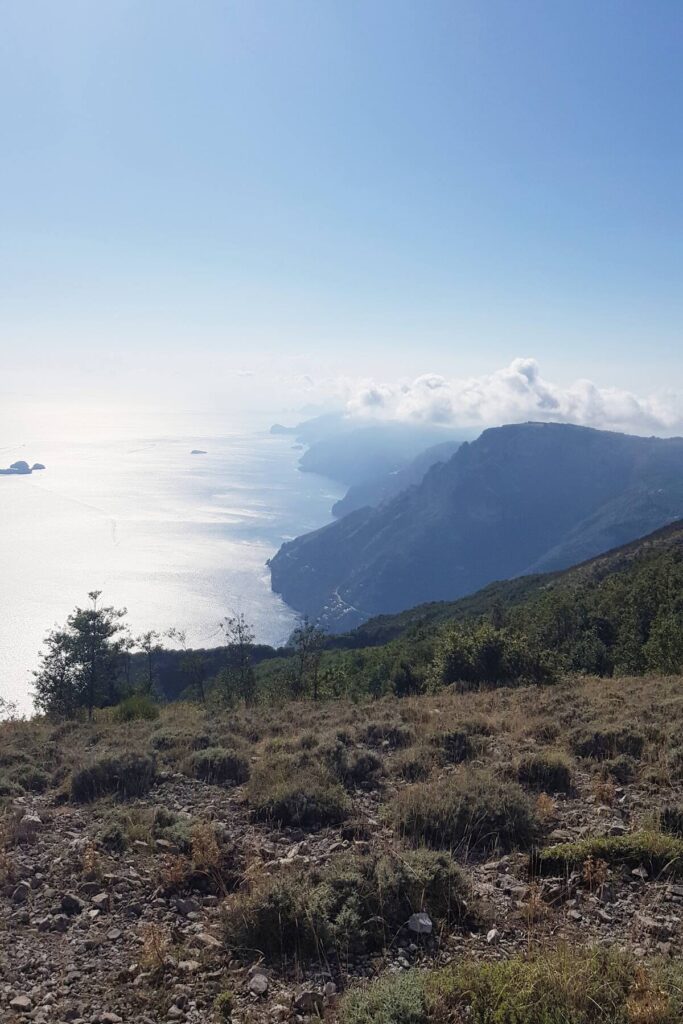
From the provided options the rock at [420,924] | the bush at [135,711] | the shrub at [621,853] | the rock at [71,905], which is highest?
the rock at [71,905]

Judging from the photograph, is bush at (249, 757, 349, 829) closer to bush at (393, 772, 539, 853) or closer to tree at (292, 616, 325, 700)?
bush at (393, 772, 539, 853)

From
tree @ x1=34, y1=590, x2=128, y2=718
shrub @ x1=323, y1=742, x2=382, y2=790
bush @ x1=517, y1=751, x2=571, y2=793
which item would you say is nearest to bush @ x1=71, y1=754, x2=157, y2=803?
shrub @ x1=323, y1=742, x2=382, y2=790

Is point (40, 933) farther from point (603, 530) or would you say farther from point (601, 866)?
point (603, 530)

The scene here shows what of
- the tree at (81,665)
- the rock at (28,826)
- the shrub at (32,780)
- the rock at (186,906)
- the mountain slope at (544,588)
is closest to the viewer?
the rock at (186,906)

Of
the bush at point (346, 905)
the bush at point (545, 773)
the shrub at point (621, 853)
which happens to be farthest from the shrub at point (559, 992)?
the bush at point (545, 773)

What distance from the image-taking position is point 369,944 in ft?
14.0

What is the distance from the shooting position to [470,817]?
598cm

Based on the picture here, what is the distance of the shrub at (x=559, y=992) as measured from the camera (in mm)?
3219

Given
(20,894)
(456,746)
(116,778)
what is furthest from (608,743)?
(20,894)

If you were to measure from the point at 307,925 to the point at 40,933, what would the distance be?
2106 millimetres

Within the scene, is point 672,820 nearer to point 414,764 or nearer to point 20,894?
point 414,764

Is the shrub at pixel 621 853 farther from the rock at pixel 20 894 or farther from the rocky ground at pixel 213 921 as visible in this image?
the rock at pixel 20 894

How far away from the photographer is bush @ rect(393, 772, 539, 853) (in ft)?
19.0

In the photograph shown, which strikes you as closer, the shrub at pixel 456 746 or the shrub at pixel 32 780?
the shrub at pixel 32 780
